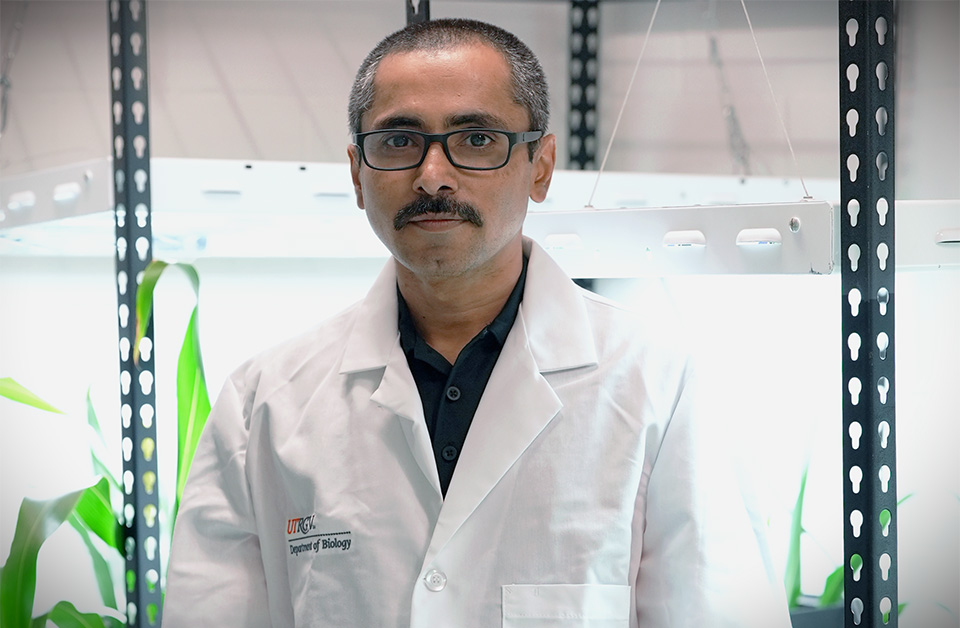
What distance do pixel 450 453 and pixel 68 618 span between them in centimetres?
90

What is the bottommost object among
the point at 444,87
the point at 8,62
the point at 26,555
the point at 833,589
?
the point at 833,589

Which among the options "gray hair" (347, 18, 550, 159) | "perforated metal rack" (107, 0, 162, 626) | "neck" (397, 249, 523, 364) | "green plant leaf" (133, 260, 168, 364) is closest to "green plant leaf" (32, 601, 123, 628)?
"perforated metal rack" (107, 0, 162, 626)

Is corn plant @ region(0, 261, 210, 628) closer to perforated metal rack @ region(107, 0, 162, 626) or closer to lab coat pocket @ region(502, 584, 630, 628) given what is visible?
perforated metal rack @ region(107, 0, 162, 626)

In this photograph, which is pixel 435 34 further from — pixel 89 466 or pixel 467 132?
pixel 89 466

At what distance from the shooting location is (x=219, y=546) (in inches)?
32.6

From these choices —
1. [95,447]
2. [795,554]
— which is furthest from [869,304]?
[95,447]

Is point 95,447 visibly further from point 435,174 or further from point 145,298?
point 435,174

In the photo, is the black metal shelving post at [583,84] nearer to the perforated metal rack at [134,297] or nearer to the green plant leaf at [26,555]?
the perforated metal rack at [134,297]

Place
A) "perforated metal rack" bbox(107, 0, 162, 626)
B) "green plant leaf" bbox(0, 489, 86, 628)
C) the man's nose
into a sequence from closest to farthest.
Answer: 1. the man's nose
2. "perforated metal rack" bbox(107, 0, 162, 626)
3. "green plant leaf" bbox(0, 489, 86, 628)

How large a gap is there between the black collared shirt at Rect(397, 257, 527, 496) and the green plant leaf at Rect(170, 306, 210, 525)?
2.28ft

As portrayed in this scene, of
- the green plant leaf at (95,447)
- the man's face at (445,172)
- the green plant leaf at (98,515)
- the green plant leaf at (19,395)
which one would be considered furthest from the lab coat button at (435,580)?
the green plant leaf at (95,447)

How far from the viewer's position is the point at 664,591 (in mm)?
756

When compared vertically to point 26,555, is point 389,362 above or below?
above

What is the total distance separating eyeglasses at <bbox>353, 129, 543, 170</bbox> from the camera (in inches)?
29.0
